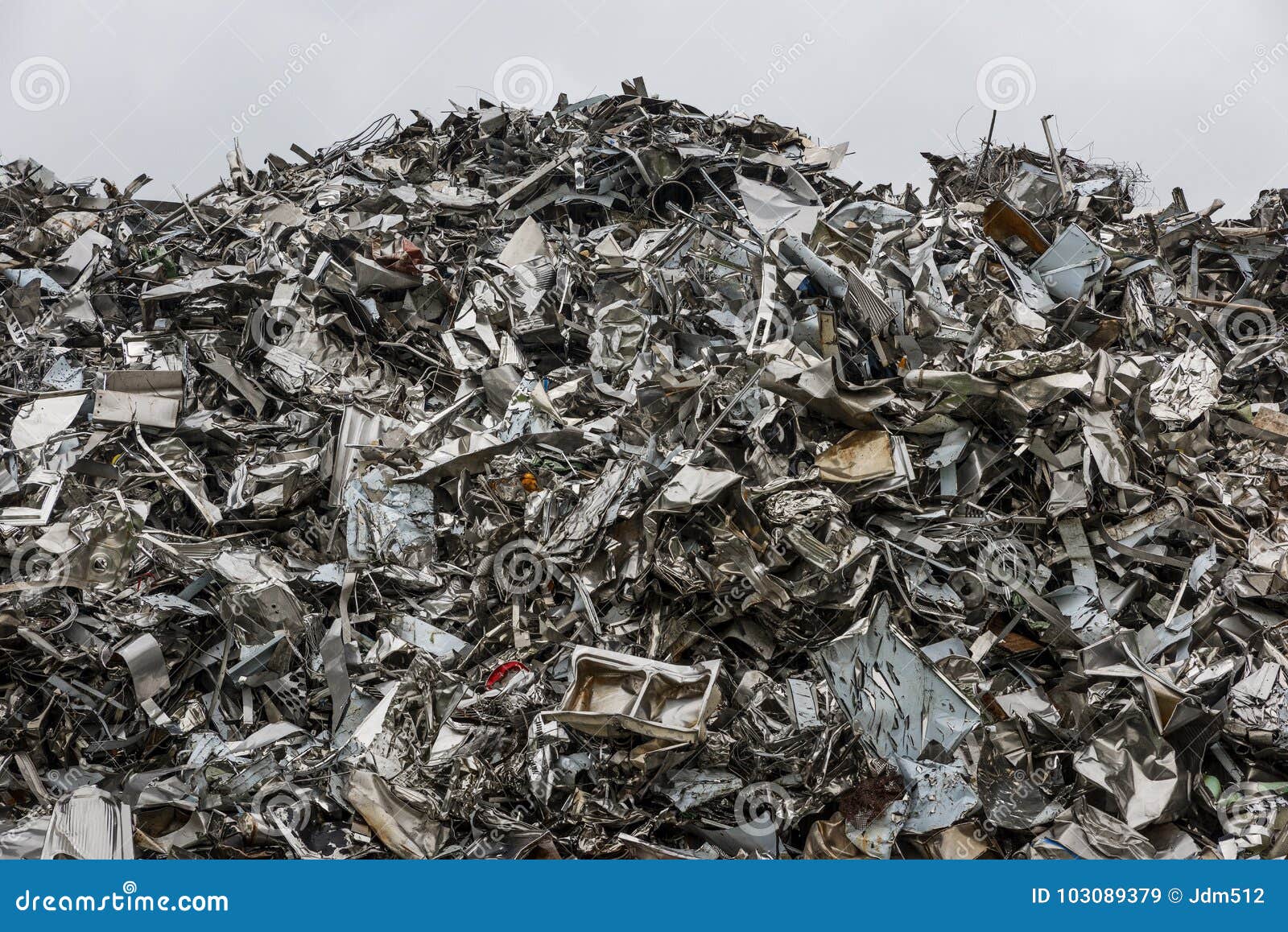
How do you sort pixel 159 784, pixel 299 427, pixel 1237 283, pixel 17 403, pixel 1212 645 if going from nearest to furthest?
pixel 159 784 → pixel 1212 645 → pixel 299 427 → pixel 17 403 → pixel 1237 283

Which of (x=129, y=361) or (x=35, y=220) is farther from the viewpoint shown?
(x=35, y=220)

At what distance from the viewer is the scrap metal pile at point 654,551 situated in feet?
12.4

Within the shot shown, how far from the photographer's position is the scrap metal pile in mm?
3789

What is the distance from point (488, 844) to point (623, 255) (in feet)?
13.1

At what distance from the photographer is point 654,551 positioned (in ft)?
14.0

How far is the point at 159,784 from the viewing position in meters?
3.99

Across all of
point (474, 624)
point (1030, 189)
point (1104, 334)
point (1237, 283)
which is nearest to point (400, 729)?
point (474, 624)

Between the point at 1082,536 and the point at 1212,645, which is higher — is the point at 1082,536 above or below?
above

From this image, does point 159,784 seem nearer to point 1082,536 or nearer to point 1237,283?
point 1082,536

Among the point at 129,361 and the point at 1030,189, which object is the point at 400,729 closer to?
the point at 129,361

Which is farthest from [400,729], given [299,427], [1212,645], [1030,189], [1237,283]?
[1237,283]

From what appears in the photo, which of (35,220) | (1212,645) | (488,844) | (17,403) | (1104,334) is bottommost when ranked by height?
(488,844)

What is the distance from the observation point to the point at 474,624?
4.54 m

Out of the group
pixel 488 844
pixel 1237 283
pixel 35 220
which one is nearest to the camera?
pixel 488 844
